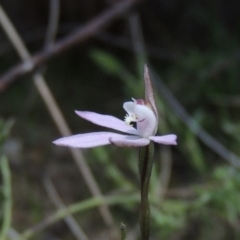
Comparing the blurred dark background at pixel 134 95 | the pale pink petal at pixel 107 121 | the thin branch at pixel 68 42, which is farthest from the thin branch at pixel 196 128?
the pale pink petal at pixel 107 121

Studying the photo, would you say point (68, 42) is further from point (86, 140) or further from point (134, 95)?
point (86, 140)

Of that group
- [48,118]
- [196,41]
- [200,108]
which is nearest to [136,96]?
[200,108]

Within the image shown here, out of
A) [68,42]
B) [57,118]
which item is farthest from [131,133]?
[68,42]

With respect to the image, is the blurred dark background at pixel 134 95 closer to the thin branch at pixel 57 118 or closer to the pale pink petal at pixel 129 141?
the thin branch at pixel 57 118

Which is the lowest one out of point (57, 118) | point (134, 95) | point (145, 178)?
point (145, 178)

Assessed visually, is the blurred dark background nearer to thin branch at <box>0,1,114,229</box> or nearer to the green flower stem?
thin branch at <box>0,1,114,229</box>

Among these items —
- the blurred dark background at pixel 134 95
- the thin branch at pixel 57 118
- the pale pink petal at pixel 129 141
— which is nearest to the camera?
the pale pink petal at pixel 129 141
